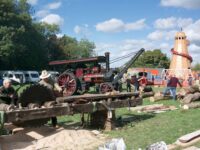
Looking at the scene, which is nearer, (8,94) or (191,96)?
(8,94)

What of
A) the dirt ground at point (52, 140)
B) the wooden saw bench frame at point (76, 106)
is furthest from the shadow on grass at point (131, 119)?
the dirt ground at point (52, 140)

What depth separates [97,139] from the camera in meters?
9.30

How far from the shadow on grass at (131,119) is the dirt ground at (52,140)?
64.4 inches

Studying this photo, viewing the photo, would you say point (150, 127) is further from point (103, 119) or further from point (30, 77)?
point (30, 77)

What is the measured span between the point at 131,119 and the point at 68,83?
11.7 meters

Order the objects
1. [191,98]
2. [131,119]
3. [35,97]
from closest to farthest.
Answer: [35,97] → [131,119] → [191,98]

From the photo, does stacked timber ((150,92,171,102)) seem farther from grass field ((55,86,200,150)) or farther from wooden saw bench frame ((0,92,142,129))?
wooden saw bench frame ((0,92,142,129))

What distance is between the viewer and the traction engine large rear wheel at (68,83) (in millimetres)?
23578

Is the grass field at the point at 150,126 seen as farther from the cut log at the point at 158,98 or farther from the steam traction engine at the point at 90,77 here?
the steam traction engine at the point at 90,77

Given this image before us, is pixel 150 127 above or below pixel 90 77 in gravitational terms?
below

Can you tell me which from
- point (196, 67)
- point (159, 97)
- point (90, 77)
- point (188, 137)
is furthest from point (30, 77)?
point (196, 67)

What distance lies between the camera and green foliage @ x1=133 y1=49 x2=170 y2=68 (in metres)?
83.5

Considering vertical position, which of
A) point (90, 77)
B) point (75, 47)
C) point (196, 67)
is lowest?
point (90, 77)

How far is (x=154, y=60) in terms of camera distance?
8412cm
